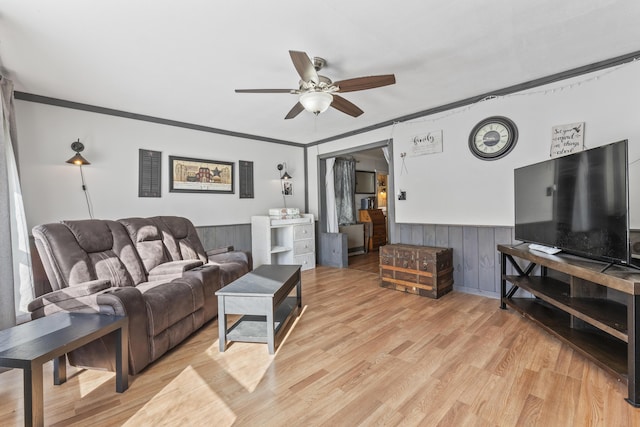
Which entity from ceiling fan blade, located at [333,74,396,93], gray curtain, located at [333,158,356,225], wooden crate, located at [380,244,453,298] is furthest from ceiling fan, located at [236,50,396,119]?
gray curtain, located at [333,158,356,225]

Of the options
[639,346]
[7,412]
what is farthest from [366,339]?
[7,412]

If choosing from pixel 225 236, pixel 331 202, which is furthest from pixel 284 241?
pixel 331 202

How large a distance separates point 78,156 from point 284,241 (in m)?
3.10

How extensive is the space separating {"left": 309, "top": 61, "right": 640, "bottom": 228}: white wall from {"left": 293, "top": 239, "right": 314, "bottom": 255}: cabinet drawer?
66.2 inches

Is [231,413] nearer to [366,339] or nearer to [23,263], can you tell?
[366,339]

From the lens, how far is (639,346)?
1.57m

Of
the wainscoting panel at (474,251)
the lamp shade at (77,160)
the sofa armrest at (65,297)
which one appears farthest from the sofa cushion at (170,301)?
the wainscoting panel at (474,251)

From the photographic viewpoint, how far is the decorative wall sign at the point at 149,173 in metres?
3.86

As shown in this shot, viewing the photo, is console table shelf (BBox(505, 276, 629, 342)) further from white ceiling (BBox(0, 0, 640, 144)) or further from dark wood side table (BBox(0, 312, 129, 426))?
dark wood side table (BBox(0, 312, 129, 426))

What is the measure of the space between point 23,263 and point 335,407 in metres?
3.11

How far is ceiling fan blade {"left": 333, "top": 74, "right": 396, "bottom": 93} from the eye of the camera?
7.29 ft

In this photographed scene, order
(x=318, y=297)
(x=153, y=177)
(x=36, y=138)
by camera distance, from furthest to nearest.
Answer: (x=153, y=177), (x=318, y=297), (x=36, y=138)

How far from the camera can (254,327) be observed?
8.11ft

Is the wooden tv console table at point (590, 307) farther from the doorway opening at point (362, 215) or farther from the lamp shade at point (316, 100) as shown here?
the doorway opening at point (362, 215)
